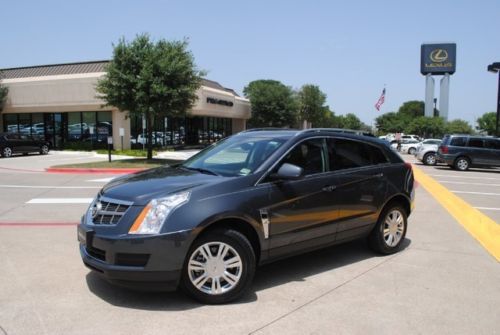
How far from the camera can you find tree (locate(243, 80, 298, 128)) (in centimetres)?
5556

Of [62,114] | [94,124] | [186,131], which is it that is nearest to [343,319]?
[94,124]

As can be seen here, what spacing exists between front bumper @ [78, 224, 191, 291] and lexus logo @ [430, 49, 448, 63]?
311ft

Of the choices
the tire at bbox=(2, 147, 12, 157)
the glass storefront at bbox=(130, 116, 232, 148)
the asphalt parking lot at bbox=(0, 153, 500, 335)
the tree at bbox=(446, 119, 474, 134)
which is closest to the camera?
the asphalt parking lot at bbox=(0, 153, 500, 335)

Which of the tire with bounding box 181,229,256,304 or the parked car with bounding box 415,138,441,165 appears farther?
the parked car with bounding box 415,138,441,165

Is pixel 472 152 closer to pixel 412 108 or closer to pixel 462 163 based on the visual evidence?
pixel 462 163

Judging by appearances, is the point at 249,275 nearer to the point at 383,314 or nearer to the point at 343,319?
the point at 343,319

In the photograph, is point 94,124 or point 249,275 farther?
point 94,124

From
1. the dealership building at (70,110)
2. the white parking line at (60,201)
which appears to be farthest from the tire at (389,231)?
the dealership building at (70,110)

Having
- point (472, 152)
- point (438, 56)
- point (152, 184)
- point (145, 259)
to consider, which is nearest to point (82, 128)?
point (472, 152)

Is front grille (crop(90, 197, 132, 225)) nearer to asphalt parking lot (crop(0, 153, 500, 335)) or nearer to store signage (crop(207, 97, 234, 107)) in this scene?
asphalt parking lot (crop(0, 153, 500, 335))

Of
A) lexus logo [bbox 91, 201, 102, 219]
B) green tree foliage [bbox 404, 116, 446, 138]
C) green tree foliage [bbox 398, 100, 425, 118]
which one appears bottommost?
lexus logo [bbox 91, 201, 102, 219]

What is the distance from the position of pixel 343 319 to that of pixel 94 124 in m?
30.5

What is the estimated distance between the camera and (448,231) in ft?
25.7

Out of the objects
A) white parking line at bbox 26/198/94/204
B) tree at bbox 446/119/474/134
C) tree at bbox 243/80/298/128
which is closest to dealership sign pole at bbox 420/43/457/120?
tree at bbox 446/119/474/134
